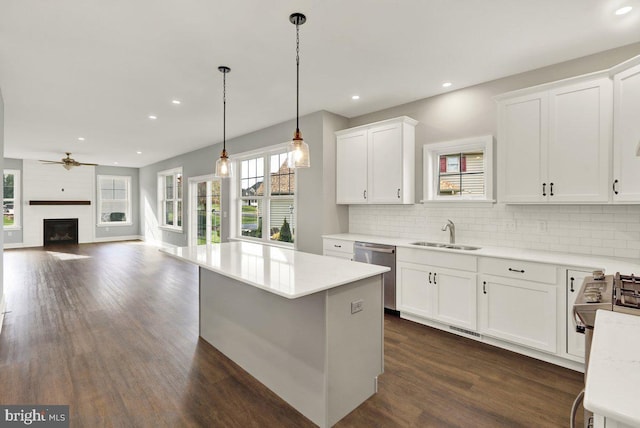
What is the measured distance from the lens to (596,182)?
8.72 ft

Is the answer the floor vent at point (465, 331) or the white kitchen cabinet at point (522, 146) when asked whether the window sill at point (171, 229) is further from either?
the white kitchen cabinet at point (522, 146)

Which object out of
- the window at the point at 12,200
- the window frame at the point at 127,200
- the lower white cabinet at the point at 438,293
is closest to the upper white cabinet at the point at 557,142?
the lower white cabinet at the point at 438,293

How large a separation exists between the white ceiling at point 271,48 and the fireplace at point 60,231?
679 centimetres

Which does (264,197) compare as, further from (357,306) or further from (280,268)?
(357,306)

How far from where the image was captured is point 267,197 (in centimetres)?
571

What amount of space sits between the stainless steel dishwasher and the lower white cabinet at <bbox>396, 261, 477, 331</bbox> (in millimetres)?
80

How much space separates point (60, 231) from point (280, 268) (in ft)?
37.1

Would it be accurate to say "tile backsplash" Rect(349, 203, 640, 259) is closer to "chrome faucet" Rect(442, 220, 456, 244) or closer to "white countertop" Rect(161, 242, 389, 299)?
"chrome faucet" Rect(442, 220, 456, 244)

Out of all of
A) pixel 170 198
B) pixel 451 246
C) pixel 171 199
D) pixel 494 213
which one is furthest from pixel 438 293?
pixel 170 198

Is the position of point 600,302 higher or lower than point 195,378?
higher

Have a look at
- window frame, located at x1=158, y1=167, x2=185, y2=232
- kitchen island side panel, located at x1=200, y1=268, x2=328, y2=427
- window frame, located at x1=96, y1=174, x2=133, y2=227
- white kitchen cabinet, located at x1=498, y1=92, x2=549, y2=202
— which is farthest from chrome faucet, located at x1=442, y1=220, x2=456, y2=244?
window frame, located at x1=96, y1=174, x2=133, y2=227

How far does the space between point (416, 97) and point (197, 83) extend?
8.93 feet

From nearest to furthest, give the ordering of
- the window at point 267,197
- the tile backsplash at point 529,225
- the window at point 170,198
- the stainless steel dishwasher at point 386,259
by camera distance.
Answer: the tile backsplash at point 529,225 < the stainless steel dishwasher at point 386,259 < the window at point 267,197 < the window at point 170,198

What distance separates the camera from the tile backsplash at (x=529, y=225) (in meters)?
2.79
